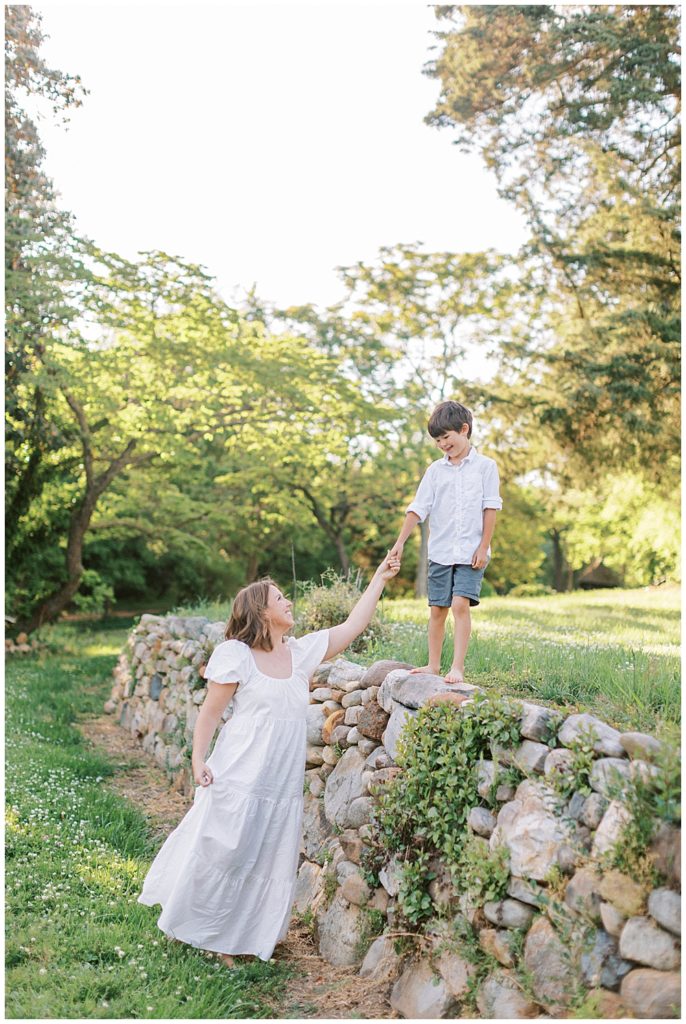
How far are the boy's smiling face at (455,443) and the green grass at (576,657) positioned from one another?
3.68 ft

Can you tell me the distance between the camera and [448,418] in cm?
428

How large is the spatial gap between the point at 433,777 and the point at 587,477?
9.38m

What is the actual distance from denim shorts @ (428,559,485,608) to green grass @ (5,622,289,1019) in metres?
1.87

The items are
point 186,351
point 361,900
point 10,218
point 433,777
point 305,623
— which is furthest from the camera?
point 186,351

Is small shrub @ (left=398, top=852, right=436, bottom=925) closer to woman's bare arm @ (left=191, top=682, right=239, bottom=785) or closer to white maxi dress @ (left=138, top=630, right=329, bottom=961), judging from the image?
white maxi dress @ (left=138, top=630, right=329, bottom=961)

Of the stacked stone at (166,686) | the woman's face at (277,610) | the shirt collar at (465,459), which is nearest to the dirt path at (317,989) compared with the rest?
the stacked stone at (166,686)

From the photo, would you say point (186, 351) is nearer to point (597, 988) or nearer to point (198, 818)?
point (198, 818)

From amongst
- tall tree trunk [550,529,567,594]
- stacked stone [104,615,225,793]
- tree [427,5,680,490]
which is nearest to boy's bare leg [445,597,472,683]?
stacked stone [104,615,225,793]

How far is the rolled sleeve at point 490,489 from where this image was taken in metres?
4.32

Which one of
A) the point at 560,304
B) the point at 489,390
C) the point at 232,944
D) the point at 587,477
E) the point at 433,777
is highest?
the point at 560,304

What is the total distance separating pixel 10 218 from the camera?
1134cm

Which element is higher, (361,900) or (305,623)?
(305,623)

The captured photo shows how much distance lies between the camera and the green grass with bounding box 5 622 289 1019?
3.52m

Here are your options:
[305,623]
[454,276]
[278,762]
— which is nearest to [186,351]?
[305,623]
